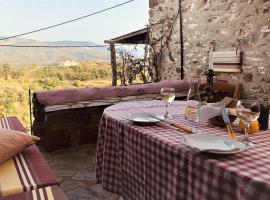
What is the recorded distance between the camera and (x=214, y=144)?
1.21 meters

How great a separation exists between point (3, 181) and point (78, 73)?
7850 mm

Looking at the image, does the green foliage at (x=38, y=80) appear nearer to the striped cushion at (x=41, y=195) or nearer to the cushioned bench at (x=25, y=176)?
the cushioned bench at (x=25, y=176)

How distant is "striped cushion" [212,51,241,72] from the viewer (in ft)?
12.9

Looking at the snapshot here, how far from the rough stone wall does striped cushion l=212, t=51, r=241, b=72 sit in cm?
7

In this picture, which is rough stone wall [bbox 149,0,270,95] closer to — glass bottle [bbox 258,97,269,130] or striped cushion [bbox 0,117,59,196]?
glass bottle [bbox 258,97,269,130]

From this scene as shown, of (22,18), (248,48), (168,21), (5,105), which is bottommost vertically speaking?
(5,105)

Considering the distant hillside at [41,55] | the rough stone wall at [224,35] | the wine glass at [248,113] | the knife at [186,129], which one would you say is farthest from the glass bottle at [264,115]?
the distant hillside at [41,55]

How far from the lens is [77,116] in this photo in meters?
3.39

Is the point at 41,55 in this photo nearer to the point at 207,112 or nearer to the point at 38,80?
the point at 38,80

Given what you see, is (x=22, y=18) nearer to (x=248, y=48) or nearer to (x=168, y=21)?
(x=168, y=21)

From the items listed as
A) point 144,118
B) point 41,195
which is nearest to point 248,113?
point 144,118

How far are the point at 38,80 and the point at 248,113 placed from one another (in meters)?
7.26

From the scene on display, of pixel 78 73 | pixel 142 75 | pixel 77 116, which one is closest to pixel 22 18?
pixel 78 73

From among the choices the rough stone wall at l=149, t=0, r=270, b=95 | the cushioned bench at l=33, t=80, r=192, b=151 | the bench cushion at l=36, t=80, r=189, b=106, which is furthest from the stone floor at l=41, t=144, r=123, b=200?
the rough stone wall at l=149, t=0, r=270, b=95
